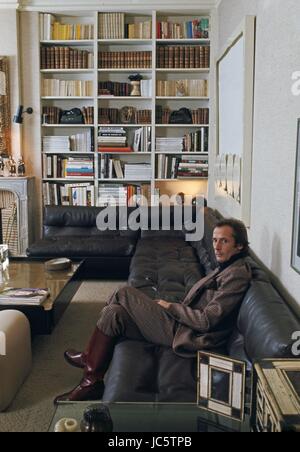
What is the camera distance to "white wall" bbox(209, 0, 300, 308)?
7.61 ft

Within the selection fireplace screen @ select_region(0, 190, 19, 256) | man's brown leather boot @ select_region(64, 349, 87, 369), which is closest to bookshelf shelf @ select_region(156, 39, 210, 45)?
fireplace screen @ select_region(0, 190, 19, 256)

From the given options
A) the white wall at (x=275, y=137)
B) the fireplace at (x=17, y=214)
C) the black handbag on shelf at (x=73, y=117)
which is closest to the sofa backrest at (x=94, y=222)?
the fireplace at (x=17, y=214)

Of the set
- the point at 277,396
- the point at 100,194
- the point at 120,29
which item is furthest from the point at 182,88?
the point at 277,396

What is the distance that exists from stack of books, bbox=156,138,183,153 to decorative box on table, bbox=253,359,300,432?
4619mm

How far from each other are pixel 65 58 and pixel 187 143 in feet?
5.67

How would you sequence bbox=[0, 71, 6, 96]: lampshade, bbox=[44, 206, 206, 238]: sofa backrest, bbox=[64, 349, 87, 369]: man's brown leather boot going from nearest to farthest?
1. bbox=[64, 349, 87, 369]: man's brown leather boot
2. bbox=[44, 206, 206, 238]: sofa backrest
3. bbox=[0, 71, 6, 96]: lampshade

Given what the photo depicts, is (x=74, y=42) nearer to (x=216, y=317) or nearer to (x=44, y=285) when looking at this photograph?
(x=44, y=285)

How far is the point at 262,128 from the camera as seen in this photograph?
3008 millimetres

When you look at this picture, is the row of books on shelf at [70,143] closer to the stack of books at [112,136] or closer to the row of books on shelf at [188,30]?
the stack of books at [112,136]

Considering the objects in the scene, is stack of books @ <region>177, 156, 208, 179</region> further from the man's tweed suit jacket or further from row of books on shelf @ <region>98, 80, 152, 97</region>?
the man's tweed suit jacket

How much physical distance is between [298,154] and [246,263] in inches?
23.5

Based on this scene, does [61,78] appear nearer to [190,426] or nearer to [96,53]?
[96,53]

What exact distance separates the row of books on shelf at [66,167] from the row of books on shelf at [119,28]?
4.74 ft
